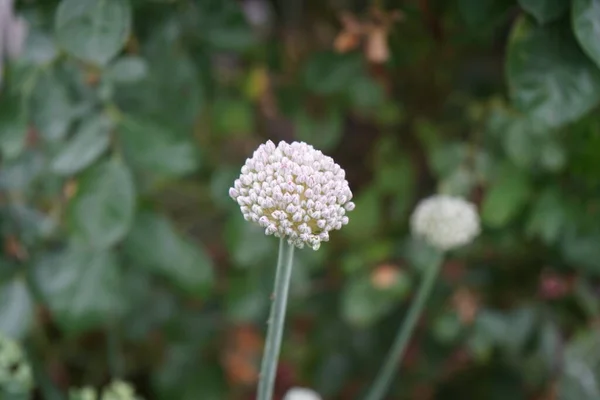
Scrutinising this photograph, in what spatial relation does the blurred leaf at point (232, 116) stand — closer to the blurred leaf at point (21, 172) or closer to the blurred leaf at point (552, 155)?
the blurred leaf at point (21, 172)

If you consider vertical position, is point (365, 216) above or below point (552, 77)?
above

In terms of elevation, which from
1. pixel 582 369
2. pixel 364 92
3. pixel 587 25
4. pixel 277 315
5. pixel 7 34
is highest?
pixel 7 34

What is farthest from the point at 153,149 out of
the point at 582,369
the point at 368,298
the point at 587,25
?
the point at 582,369

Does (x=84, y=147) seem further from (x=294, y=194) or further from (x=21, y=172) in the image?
(x=294, y=194)

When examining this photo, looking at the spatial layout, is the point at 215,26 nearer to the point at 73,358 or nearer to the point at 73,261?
the point at 73,261

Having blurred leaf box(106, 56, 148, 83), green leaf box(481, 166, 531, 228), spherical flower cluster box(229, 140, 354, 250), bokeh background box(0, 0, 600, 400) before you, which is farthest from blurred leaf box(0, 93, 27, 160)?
green leaf box(481, 166, 531, 228)

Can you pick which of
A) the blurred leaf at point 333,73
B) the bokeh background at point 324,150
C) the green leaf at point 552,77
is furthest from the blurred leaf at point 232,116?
the green leaf at point 552,77
